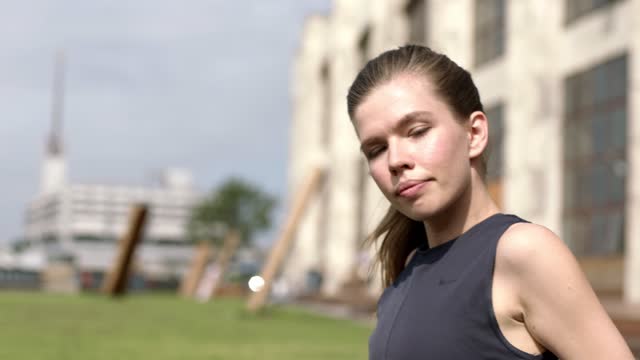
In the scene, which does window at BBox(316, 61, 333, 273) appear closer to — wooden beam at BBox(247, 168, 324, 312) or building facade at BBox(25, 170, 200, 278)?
wooden beam at BBox(247, 168, 324, 312)

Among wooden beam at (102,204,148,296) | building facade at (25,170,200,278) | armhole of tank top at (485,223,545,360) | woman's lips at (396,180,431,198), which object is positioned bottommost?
building facade at (25,170,200,278)

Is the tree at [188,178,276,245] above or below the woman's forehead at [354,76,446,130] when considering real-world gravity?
below

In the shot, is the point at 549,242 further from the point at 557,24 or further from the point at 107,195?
the point at 107,195

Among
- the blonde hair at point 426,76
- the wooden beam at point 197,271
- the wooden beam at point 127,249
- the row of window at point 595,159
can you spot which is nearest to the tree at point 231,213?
the wooden beam at point 197,271

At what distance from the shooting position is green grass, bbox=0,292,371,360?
457 inches

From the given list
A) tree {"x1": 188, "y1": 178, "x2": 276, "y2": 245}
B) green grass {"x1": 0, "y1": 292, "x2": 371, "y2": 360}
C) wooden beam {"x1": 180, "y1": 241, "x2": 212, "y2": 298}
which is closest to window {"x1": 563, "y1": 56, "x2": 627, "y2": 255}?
green grass {"x1": 0, "y1": 292, "x2": 371, "y2": 360}

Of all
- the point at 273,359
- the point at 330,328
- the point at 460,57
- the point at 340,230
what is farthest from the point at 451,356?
the point at 340,230

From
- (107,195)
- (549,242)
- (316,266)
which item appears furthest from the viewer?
(107,195)

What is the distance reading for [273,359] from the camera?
1120cm

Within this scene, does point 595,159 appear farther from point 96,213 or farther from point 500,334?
point 96,213

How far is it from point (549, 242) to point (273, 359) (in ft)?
31.8

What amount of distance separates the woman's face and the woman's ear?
0.03 metres

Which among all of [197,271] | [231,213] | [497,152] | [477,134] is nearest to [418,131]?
[477,134]

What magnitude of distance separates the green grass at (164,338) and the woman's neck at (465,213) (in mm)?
9238
